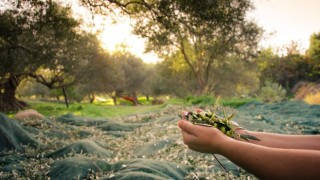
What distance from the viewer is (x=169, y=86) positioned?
52.2m

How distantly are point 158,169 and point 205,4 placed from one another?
5.41 metres

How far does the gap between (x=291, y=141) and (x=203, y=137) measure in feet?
3.30

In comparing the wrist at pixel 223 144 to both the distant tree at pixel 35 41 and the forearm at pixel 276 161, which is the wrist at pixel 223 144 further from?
the distant tree at pixel 35 41

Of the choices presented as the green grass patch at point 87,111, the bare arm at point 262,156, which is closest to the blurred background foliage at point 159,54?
the green grass patch at point 87,111

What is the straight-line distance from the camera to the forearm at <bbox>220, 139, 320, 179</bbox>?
2.21 m

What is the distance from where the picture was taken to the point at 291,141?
129 inches

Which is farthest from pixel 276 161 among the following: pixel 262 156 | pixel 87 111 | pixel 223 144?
pixel 87 111

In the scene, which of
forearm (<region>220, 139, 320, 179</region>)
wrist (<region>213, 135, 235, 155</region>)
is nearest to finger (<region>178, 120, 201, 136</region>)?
wrist (<region>213, 135, 235, 155</region>)

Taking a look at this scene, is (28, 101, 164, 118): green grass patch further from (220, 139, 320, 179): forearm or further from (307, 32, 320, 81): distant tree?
(307, 32, 320, 81): distant tree

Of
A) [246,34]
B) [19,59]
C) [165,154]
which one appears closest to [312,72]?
[246,34]

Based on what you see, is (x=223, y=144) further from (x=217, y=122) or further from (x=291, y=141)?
(x=291, y=141)

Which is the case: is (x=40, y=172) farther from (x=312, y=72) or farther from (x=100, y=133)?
(x=312, y=72)

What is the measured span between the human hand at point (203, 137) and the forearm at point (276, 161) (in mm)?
195

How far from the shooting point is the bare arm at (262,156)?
7.30 feet
